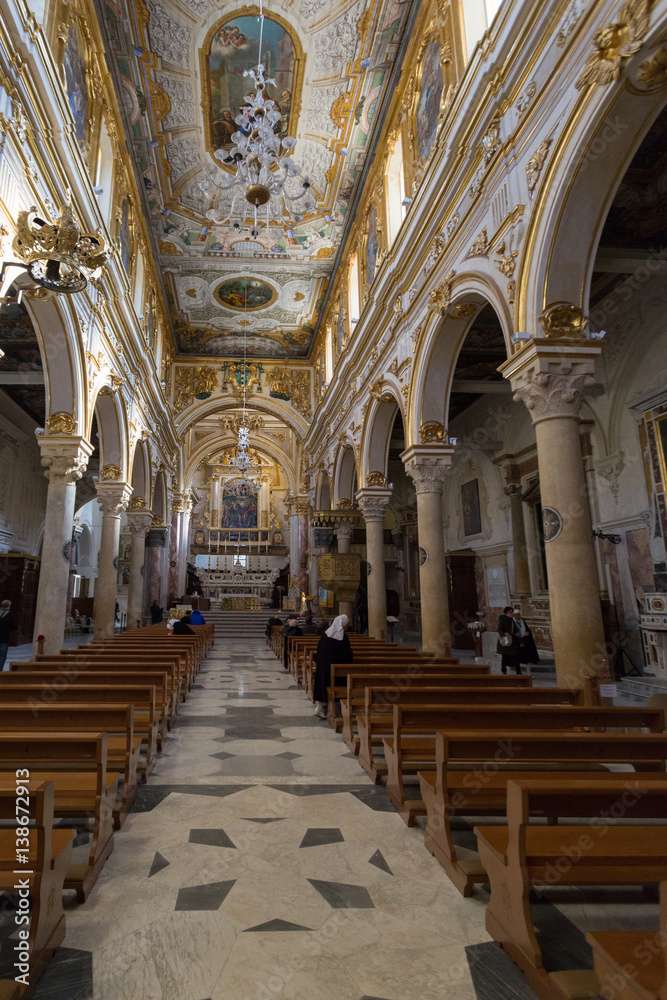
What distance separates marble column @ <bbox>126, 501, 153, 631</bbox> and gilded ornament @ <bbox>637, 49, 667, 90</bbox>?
16.2 metres

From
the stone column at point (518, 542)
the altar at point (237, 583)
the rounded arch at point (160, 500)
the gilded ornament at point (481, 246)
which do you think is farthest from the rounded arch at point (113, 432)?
the altar at point (237, 583)

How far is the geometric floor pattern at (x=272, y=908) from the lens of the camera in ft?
7.16

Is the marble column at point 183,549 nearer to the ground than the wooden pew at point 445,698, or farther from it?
farther from it

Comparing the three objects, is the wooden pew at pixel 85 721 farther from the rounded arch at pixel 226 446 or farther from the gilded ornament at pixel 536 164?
the rounded arch at pixel 226 446

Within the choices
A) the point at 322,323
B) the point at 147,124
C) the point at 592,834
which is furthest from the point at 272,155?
the point at 322,323

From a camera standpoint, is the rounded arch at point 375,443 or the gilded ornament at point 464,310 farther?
the rounded arch at point 375,443

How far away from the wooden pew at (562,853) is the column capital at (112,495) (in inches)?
521

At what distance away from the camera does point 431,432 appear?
33.7ft

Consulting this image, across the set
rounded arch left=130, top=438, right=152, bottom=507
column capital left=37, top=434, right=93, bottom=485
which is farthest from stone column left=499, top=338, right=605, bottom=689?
rounded arch left=130, top=438, right=152, bottom=507

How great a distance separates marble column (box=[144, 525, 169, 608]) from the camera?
23.0m

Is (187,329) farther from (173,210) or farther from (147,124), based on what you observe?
(147,124)

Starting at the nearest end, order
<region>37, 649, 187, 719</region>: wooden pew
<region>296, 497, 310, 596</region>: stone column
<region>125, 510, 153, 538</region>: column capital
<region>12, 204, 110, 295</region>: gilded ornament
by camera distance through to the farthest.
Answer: <region>12, 204, 110, 295</region>: gilded ornament < <region>37, 649, 187, 719</region>: wooden pew < <region>125, 510, 153, 538</region>: column capital < <region>296, 497, 310, 596</region>: stone column

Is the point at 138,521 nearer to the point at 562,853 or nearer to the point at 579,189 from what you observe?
the point at 579,189

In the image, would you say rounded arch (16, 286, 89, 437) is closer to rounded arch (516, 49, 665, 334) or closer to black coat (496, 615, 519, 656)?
rounded arch (516, 49, 665, 334)
